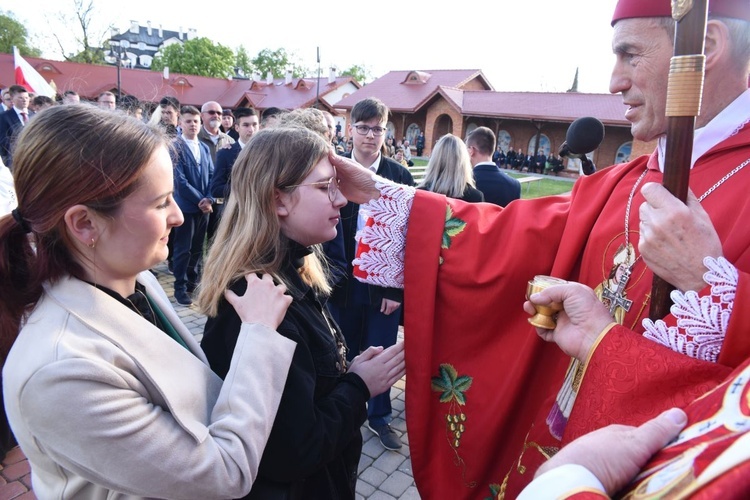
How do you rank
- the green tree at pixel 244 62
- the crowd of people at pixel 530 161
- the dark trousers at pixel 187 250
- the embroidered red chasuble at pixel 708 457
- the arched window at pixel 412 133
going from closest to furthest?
1. the embroidered red chasuble at pixel 708 457
2. the dark trousers at pixel 187 250
3. the crowd of people at pixel 530 161
4. the arched window at pixel 412 133
5. the green tree at pixel 244 62

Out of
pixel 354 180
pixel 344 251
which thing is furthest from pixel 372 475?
pixel 354 180

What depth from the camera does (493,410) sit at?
1.62m

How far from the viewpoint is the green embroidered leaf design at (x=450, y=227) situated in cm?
174

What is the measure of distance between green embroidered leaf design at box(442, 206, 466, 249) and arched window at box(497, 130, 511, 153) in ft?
92.1

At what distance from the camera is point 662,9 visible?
1.31 metres

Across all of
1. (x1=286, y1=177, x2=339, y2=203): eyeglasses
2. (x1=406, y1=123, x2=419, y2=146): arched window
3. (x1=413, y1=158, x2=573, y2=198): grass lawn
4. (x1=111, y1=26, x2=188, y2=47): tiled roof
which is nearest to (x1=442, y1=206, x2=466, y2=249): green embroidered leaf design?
(x1=286, y1=177, x2=339, y2=203): eyeglasses

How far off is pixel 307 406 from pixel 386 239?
0.68 meters

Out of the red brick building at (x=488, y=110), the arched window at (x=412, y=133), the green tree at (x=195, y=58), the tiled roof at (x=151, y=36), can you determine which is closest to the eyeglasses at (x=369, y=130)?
the red brick building at (x=488, y=110)

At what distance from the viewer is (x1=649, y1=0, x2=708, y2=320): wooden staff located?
96cm

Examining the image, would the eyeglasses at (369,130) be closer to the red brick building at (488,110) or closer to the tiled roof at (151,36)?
the red brick building at (488,110)

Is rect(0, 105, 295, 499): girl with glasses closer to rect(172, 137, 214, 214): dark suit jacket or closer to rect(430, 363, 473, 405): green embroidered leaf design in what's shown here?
rect(430, 363, 473, 405): green embroidered leaf design

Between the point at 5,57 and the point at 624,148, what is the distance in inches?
1453

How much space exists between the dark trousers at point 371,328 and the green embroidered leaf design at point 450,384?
64.8 inches

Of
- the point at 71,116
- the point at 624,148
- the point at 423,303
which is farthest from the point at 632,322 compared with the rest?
the point at 624,148
